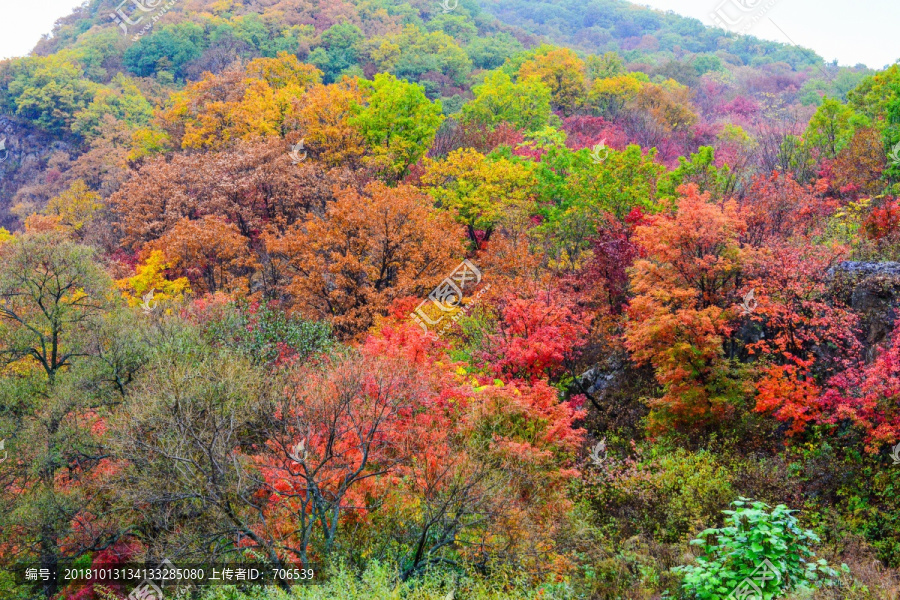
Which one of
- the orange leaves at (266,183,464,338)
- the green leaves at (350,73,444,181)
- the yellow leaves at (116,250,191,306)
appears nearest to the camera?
the orange leaves at (266,183,464,338)

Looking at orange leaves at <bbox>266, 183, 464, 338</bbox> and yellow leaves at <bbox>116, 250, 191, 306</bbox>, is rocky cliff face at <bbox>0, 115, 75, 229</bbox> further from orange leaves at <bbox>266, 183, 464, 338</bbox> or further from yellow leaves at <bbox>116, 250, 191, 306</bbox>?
orange leaves at <bbox>266, 183, 464, 338</bbox>

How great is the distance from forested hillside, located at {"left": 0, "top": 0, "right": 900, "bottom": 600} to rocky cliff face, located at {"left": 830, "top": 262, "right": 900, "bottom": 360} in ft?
0.23

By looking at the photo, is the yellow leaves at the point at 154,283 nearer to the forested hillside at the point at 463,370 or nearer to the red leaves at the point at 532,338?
the forested hillside at the point at 463,370

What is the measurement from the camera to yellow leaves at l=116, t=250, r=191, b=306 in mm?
27938

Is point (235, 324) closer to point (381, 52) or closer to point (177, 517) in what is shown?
point (177, 517)

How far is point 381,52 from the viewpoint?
228 feet

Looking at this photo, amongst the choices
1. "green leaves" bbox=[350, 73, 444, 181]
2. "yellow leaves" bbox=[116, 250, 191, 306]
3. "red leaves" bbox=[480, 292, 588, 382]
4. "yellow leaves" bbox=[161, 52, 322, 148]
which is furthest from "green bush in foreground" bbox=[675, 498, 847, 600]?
"yellow leaves" bbox=[161, 52, 322, 148]

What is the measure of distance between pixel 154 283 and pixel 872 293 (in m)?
29.4

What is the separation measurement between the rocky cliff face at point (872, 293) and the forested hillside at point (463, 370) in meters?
0.07

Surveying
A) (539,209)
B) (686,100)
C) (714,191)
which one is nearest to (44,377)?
(539,209)

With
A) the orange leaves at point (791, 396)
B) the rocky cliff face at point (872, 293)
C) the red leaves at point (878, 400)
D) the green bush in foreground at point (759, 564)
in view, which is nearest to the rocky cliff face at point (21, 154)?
the orange leaves at point (791, 396)

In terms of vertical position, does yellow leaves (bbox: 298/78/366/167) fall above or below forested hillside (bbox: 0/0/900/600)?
above

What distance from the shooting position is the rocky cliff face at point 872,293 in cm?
1537

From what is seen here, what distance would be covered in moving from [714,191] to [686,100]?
129ft
